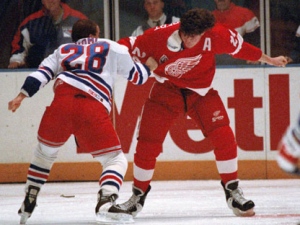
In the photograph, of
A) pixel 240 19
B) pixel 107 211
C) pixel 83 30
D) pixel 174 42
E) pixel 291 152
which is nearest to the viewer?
pixel 291 152

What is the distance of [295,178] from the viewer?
757 cm

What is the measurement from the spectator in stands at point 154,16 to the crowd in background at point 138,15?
0.03 m

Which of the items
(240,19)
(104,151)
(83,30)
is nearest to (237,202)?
(104,151)

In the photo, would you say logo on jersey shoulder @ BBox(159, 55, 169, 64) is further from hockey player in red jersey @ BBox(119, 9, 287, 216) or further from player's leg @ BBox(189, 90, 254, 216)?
player's leg @ BBox(189, 90, 254, 216)

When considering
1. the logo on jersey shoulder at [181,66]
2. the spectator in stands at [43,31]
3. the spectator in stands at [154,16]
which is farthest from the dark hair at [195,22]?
the spectator in stands at [43,31]

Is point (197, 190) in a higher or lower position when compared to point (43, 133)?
lower

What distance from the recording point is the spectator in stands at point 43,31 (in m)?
7.80

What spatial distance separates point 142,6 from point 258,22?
1.06m

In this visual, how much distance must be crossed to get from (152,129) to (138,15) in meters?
2.75

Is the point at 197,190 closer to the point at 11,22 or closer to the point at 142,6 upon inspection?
the point at 142,6

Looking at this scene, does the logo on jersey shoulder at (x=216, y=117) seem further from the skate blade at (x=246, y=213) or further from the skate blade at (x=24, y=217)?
the skate blade at (x=24, y=217)

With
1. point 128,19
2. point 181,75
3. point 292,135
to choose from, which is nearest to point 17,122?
point 128,19

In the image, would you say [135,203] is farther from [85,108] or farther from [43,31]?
[43,31]

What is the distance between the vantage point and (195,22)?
4984 millimetres
